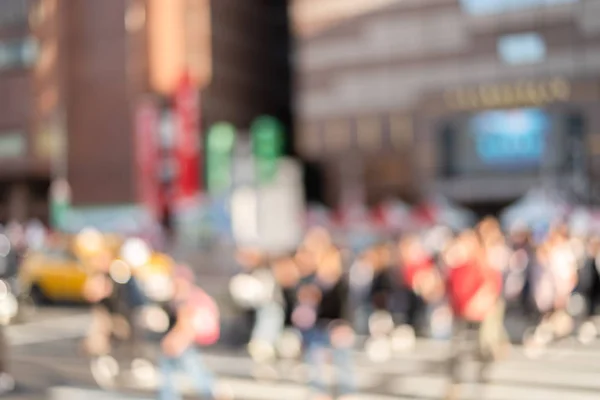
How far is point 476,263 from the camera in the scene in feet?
31.4

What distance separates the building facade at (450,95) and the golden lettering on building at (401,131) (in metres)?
0.06

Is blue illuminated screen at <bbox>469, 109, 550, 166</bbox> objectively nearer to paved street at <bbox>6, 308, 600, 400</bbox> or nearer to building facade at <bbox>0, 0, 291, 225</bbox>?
building facade at <bbox>0, 0, 291, 225</bbox>

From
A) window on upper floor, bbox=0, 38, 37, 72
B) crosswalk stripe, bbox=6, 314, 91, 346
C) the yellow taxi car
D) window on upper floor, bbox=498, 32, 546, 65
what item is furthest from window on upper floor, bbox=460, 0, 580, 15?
crosswalk stripe, bbox=6, 314, 91, 346

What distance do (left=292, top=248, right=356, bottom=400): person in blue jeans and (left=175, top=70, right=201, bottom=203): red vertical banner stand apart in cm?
3004

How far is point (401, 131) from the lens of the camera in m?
40.9

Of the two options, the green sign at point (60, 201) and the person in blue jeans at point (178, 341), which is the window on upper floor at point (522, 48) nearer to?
the green sign at point (60, 201)

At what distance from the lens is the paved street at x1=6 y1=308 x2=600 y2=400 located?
11.1 m

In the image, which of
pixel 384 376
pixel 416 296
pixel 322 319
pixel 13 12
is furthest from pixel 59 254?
pixel 13 12

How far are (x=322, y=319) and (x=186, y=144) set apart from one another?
31.1 metres

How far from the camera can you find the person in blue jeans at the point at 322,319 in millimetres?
9930

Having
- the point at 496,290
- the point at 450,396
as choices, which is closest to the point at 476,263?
the point at 496,290

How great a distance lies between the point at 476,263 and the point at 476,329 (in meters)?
0.82

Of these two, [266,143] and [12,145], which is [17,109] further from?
[266,143]

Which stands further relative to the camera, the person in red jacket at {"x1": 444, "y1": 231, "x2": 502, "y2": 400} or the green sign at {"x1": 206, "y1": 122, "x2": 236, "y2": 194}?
the green sign at {"x1": 206, "y1": 122, "x2": 236, "y2": 194}
